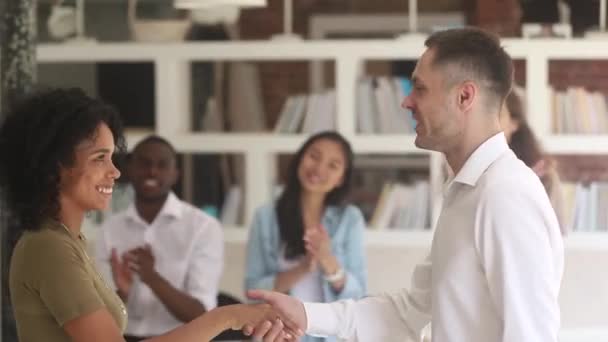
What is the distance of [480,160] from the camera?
2.61 metres

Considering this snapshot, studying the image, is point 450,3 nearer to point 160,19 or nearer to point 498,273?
point 160,19

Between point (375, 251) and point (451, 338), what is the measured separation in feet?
11.9

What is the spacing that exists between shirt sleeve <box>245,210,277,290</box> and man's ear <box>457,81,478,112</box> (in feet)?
7.13

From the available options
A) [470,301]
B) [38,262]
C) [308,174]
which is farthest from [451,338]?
[308,174]

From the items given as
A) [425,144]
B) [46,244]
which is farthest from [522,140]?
[46,244]

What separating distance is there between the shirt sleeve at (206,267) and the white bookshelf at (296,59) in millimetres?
1317

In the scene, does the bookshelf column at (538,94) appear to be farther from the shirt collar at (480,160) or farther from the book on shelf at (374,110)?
the shirt collar at (480,160)

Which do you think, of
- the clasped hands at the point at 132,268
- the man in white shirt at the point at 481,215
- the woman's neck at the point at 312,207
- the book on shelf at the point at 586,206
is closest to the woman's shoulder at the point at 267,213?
the woman's neck at the point at 312,207

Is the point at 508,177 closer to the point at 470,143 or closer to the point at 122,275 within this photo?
the point at 470,143

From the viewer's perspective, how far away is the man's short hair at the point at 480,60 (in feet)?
8.66

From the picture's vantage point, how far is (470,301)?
251 cm

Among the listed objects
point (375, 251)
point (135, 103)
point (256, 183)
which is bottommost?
point (375, 251)

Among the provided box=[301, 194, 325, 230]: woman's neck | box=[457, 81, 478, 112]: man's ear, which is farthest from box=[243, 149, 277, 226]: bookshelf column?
box=[457, 81, 478, 112]: man's ear

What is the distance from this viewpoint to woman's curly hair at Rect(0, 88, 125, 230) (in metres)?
2.54
